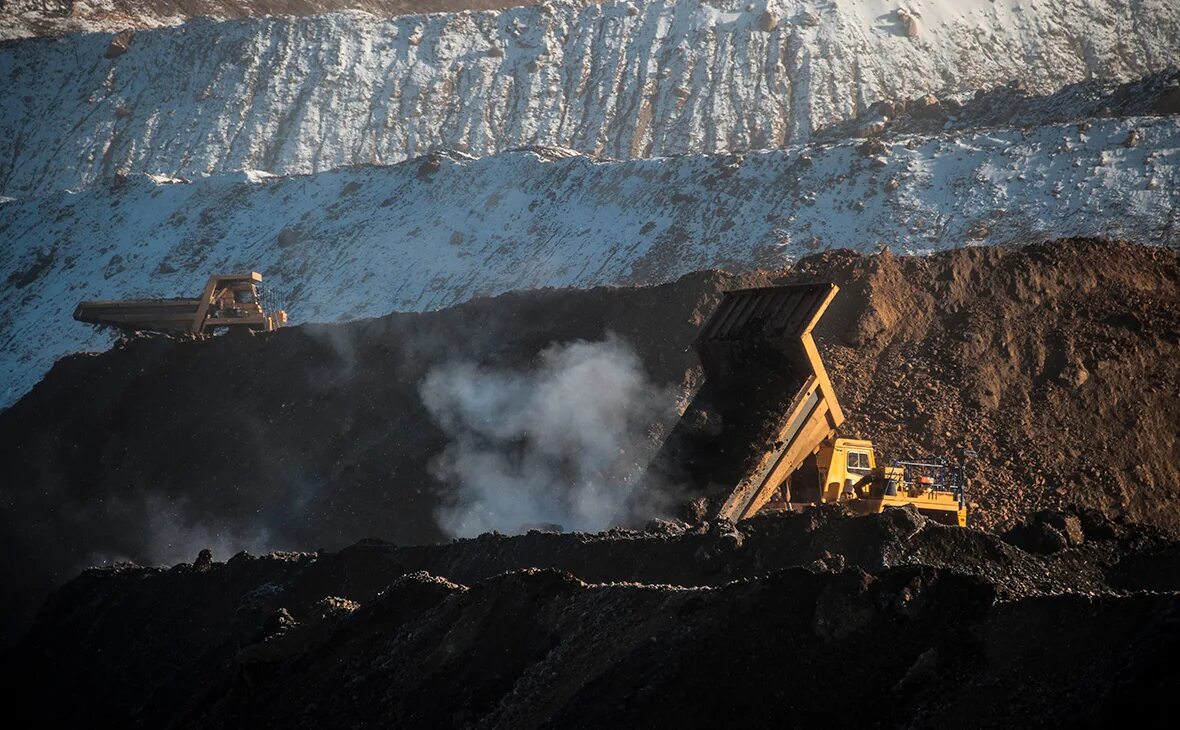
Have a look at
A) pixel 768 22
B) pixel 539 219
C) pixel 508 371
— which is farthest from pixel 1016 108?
pixel 508 371

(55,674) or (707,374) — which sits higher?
(707,374)

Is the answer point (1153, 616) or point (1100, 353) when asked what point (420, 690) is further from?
point (1100, 353)

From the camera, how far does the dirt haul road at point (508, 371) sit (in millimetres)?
21625

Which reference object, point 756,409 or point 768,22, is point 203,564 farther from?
point 768,22

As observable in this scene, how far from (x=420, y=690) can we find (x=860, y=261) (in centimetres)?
1409

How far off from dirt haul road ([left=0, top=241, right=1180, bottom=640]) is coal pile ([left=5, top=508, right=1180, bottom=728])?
464 centimetres

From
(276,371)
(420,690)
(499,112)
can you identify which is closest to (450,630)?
(420,690)

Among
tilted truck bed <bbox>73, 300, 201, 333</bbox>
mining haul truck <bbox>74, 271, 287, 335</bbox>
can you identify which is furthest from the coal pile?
tilted truck bed <bbox>73, 300, 201, 333</bbox>

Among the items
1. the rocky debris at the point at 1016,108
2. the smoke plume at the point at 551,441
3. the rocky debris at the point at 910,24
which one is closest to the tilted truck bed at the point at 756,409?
the smoke plume at the point at 551,441

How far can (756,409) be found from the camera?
709 inches

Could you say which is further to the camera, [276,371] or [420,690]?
[276,371]

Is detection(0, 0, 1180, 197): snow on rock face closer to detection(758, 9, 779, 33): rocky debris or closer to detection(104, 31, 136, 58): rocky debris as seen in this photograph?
detection(758, 9, 779, 33): rocky debris

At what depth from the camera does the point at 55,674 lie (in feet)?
68.8

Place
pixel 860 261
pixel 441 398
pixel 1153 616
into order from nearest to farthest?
pixel 1153 616 → pixel 860 261 → pixel 441 398
